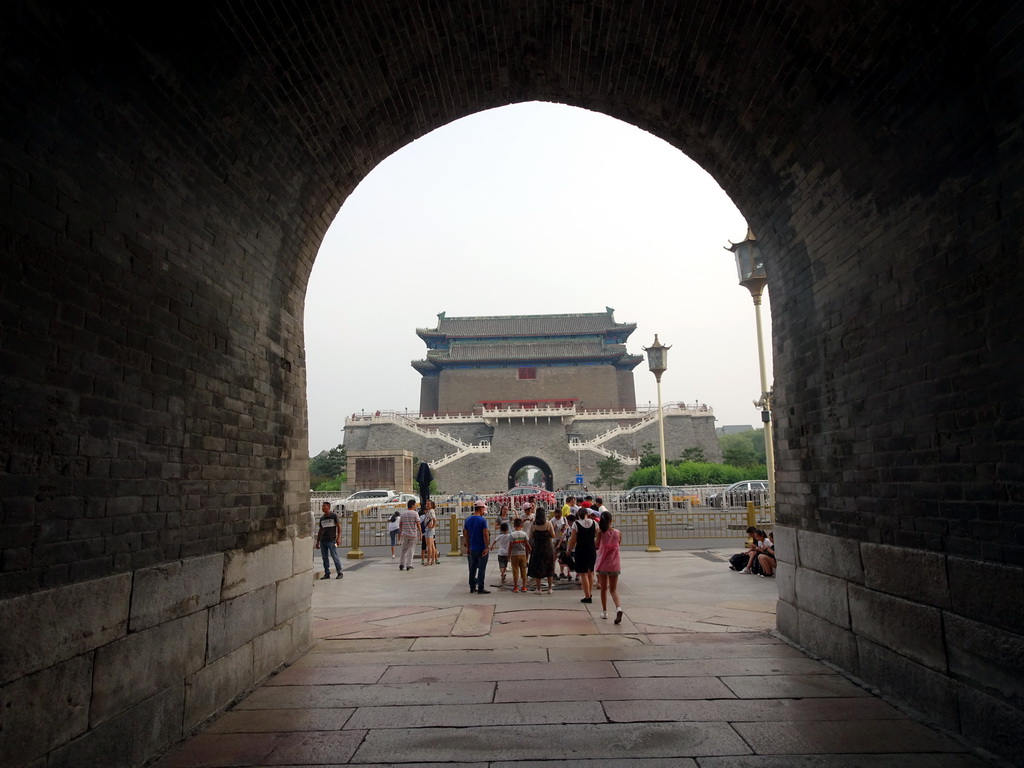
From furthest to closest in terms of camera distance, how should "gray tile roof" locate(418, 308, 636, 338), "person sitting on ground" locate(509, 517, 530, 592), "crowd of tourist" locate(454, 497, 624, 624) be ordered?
"gray tile roof" locate(418, 308, 636, 338), "person sitting on ground" locate(509, 517, 530, 592), "crowd of tourist" locate(454, 497, 624, 624)

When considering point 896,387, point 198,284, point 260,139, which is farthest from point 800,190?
point 198,284

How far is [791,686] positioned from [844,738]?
1.05 m

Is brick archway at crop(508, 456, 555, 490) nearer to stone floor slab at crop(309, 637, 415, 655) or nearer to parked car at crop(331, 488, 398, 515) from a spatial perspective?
parked car at crop(331, 488, 398, 515)

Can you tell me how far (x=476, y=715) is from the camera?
448 centimetres

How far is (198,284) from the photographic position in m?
4.88

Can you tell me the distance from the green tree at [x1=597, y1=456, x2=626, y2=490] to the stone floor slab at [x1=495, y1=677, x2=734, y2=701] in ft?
120

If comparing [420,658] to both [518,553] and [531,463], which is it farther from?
[531,463]

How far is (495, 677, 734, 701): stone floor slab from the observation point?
485 centimetres

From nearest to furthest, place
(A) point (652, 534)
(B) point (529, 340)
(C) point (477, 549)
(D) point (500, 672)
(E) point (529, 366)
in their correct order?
1. (D) point (500, 672)
2. (C) point (477, 549)
3. (A) point (652, 534)
4. (E) point (529, 366)
5. (B) point (529, 340)

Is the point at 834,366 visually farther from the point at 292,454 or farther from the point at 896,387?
the point at 292,454

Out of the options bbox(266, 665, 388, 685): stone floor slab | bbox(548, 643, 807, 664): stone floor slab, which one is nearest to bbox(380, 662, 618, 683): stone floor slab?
bbox(266, 665, 388, 685): stone floor slab

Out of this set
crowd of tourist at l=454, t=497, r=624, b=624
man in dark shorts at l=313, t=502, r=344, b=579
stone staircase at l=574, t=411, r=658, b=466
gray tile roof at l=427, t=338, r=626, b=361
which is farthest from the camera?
gray tile roof at l=427, t=338, r=626, b=361

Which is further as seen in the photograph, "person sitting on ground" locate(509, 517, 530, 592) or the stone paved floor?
"person sitting on ground" locate(509, 517, 530, 592)

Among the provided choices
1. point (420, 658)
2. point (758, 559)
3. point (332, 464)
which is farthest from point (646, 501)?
point (332, 464)
